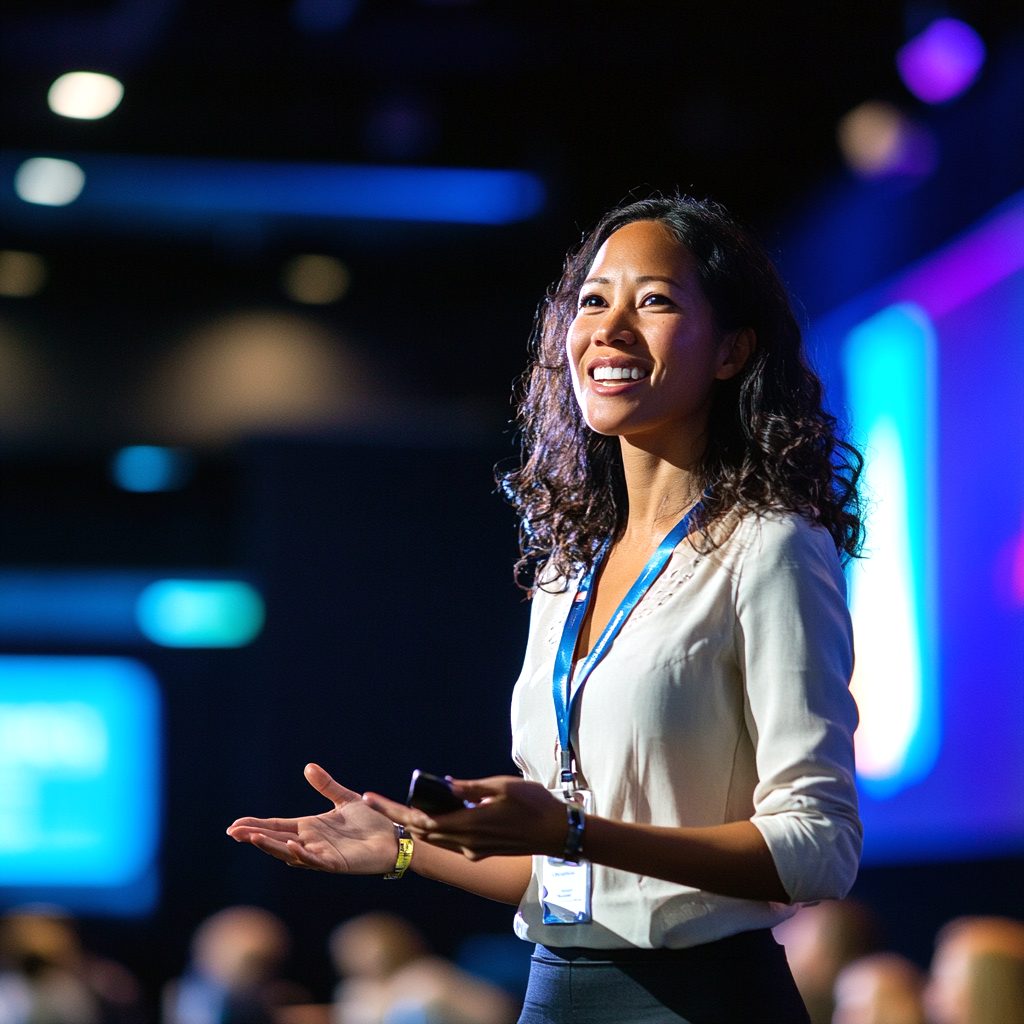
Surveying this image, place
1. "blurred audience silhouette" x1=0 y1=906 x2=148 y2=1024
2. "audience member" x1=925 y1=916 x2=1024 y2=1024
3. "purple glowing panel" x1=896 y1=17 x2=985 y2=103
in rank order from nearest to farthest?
"audience member" x1=925 y1=916 x2=1024 y2=1024
"blurred audience silhouette" x1=0 y1=906 x2=148 y2=1024
"purple glowing panel" x1=896 y1=17 x2=985 y2=103

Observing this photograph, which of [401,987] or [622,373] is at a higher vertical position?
[622,373]

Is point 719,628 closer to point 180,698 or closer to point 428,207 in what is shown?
point 428,207

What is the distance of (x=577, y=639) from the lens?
1680 mm

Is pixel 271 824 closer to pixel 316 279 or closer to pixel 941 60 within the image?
pixel 941 60

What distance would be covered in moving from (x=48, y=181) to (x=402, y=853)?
7033mm

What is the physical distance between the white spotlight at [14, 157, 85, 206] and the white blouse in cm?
691

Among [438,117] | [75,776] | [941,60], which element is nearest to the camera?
[941,60]

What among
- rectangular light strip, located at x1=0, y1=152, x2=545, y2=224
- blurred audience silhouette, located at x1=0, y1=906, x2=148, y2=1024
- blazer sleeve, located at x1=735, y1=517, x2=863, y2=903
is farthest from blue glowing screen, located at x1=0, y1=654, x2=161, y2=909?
blazer sleeve, located at x1=735, y1=517, x2=863, y2=903

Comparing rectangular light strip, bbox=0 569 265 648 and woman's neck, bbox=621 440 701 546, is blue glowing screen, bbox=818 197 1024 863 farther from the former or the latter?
rectangular light strip, bbox=0 569 265 648

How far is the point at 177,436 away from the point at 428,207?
186cm

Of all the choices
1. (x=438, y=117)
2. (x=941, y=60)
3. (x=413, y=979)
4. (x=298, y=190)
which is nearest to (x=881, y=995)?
(x=413, y=979)

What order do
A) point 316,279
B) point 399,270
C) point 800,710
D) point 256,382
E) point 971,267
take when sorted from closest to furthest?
1. point 800,710
2. point 971,267
3. point 256,382
4. point 316,279
5. point 399,270

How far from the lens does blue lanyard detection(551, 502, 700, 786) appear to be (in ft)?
5.21

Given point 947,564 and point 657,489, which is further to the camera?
point 947,564
